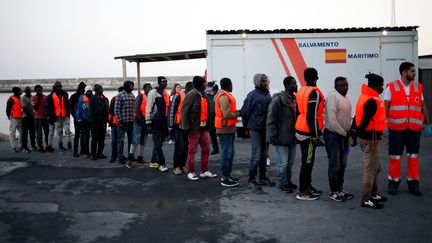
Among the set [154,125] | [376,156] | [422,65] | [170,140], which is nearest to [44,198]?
[154,125]

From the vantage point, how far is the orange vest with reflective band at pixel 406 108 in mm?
6023

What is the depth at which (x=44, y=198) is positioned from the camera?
21.1 feet

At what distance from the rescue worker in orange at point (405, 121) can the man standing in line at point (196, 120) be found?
3.14 m

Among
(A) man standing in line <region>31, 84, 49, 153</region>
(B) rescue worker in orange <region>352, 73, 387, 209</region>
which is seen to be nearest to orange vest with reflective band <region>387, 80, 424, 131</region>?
(B) rescue worker in orange <region>352, 73, 387, 209</region>

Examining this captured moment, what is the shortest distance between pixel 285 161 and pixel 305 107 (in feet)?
3.47

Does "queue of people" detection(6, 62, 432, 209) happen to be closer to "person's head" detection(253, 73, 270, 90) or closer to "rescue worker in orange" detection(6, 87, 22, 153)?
"person's head" detection(253, 73, 270, 90)

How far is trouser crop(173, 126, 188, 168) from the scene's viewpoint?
7.68 m

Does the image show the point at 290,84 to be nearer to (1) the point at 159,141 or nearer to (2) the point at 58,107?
(1) the point at 159,141

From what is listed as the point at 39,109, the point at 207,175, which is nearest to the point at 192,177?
the point at 207,175

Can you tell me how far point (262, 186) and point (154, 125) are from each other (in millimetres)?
2665

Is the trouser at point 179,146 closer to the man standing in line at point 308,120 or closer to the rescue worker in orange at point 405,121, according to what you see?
the man standing in line at point 308,120

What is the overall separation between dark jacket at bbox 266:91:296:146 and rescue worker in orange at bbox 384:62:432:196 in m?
1.44

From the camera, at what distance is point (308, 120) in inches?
224

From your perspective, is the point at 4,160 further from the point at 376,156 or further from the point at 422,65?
the point at 422,65
